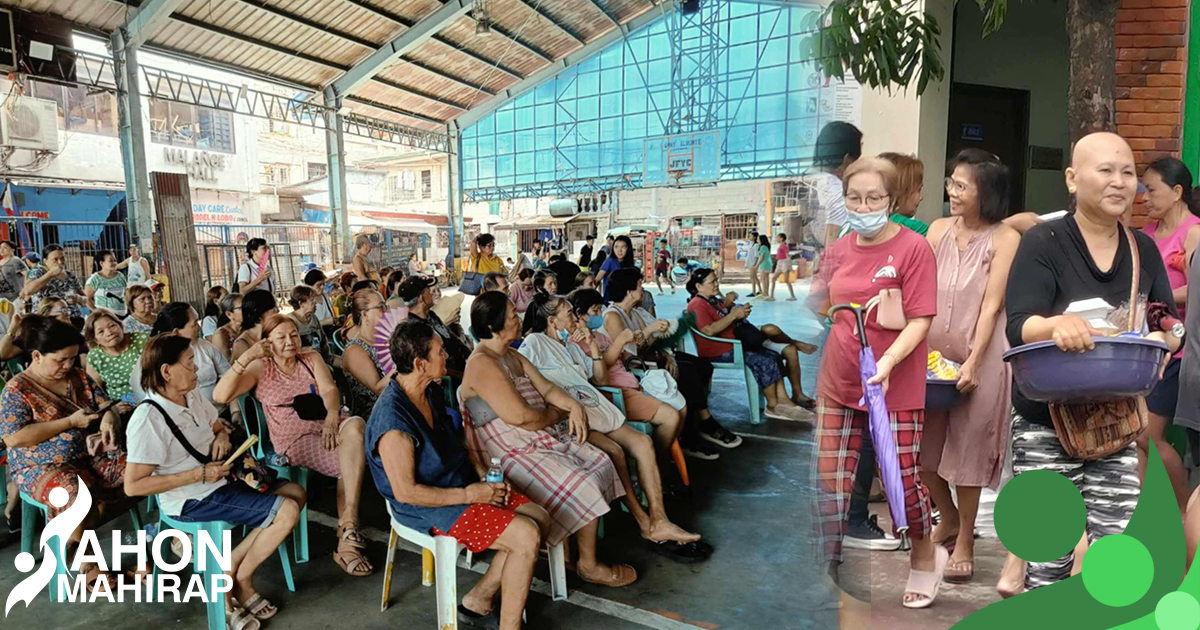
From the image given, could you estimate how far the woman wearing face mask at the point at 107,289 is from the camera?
17.1 ft

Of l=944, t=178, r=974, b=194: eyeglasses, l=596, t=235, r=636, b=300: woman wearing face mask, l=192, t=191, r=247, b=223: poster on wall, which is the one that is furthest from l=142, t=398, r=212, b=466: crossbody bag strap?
l=192, t=191, r=247, b=223: poster on wall

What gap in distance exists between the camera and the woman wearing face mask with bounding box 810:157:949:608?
54.8 inches

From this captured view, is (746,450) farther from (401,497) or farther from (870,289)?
(870,289)

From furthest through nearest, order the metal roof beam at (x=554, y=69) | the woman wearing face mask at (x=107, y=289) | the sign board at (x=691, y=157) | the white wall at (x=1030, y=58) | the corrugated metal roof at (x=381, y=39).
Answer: the metal roof beam at (x=554, y=69), the sign board at (x=691, y=157), the corrugated metal roof at (x=381, y=39), the woman wearing face mask at (x=107, y=289), the white wall at (x=1030, y=58)

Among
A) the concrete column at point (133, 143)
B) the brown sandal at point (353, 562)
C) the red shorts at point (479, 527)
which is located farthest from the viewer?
the concrete column at point (133, 143)

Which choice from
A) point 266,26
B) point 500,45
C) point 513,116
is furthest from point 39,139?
point 513,116

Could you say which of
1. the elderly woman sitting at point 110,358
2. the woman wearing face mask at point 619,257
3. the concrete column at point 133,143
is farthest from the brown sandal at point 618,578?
the concrete column at point 133,143

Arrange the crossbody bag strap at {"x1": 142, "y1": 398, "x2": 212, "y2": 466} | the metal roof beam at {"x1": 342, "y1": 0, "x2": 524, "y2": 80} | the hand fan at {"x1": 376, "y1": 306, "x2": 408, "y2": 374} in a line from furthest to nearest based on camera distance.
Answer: the metal roof beam at {"x1": 342, "y1": 0, "x2": 524, "y2": 80} < the hand fan at {"x1": 376, "y1": 306, "x2": 408, "y2": 374} < the crossbody bag strap at {"x1": 142, "y1": 398, "x2": 212, "y2": 466}

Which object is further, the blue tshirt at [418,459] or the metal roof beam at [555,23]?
the metal roof beam at [555,23]

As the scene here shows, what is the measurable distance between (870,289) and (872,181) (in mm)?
211

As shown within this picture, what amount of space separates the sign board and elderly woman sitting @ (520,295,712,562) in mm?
11002

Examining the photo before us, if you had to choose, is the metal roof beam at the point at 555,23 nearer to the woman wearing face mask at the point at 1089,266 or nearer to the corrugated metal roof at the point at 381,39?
the corrugated metal roof at the point at 381,39

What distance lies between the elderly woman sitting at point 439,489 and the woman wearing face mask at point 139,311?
8.18ft

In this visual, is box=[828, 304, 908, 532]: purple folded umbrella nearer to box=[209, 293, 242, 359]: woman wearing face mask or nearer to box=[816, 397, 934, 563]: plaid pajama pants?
box=[816, 397, 934, 563]: plaid pajama pants
